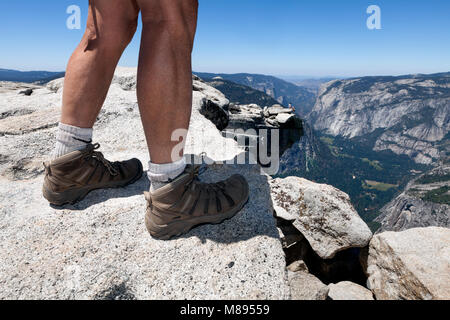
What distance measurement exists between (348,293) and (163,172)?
11.5 feet

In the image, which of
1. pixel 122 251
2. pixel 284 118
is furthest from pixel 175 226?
pixel 284 118

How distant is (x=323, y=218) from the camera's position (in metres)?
4.31

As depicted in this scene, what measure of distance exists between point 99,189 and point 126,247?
3.32 ft

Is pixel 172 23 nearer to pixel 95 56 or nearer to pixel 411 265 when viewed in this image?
pixel 95 56

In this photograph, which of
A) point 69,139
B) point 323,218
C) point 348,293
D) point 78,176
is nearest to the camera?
point 69,139

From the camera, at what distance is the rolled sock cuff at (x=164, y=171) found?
205cm

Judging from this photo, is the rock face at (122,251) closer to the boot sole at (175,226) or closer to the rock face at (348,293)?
the boot sole at (175,226)

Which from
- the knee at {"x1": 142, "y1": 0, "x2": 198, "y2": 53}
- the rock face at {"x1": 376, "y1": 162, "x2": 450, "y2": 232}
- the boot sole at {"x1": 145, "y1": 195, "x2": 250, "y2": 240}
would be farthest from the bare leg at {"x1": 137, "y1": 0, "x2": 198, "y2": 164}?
the rock face at {"x1": 376, "y1": 162, "x2": 450, "y2": 232}

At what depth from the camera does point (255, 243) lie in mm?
2182

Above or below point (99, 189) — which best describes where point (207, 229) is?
below

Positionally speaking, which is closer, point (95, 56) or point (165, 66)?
point (165, 66)

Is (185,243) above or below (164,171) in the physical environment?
below
